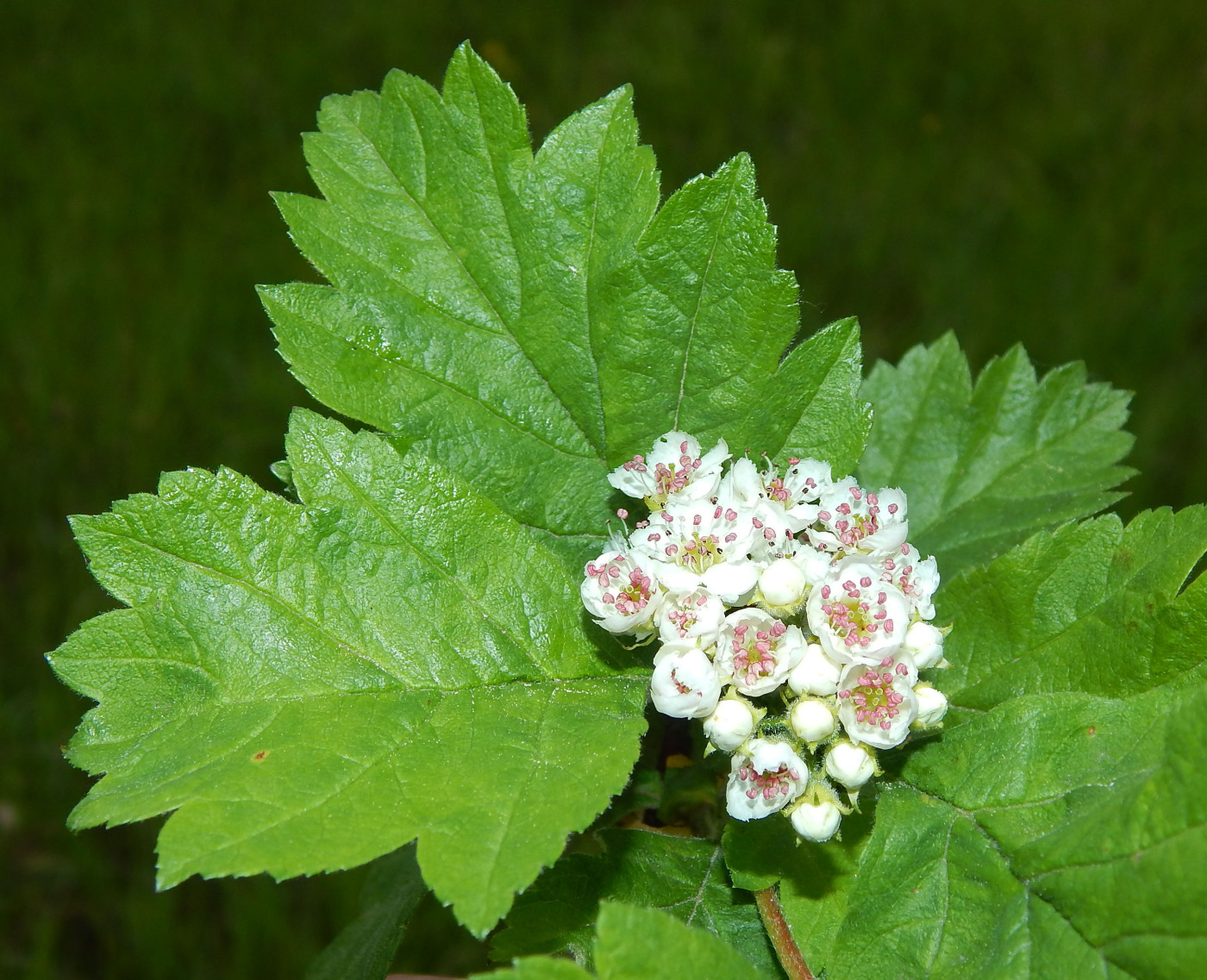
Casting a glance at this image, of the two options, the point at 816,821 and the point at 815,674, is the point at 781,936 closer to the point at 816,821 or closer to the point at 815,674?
the point at 816,821

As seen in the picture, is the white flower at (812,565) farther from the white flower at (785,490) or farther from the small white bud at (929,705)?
the small white bud at (929,705)

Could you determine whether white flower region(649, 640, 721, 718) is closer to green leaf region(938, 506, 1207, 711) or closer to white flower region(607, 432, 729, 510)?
white flower region(607, 432, 729, 510)

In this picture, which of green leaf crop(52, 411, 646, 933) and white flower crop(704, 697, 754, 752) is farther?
white flower crop(704, 697, 754, 752)

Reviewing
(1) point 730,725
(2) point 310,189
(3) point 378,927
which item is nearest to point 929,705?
A: (1) point 730,725

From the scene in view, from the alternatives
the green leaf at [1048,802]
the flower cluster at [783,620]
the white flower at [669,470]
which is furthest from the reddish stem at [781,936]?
the white flower at [669,470]

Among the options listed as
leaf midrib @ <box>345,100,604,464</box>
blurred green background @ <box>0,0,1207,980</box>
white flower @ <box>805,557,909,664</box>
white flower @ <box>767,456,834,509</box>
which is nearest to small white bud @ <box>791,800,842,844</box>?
white flower @ <box>805,557,909,664</box>

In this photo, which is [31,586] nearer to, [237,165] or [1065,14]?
[237,165]
